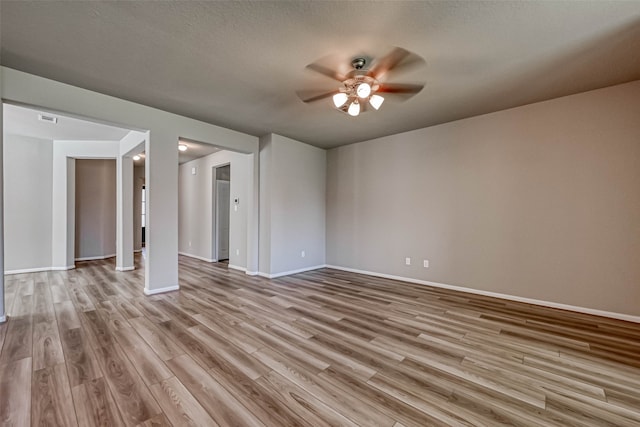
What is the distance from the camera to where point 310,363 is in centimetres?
206

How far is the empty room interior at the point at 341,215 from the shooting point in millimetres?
1787

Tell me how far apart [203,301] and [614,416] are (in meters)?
3.85

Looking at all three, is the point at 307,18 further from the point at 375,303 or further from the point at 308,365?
the point at 375,303

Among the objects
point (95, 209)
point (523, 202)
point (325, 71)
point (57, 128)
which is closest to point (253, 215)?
point (325, 71)

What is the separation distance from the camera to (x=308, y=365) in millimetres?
2035

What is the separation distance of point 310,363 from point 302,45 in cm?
267

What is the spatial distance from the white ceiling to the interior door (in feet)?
7.46

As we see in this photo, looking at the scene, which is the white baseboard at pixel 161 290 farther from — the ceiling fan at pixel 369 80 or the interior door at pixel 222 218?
the ceiling fan at pixel 369 80

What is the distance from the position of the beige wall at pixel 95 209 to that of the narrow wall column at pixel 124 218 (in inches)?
74.9

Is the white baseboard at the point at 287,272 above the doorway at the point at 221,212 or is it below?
below

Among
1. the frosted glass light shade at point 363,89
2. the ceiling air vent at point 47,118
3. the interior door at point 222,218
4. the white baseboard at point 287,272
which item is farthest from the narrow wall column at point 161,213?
the frosted glass light shade at point 363,89

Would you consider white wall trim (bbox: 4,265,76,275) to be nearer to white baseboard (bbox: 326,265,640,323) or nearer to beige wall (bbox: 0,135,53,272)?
beige wall (bbox: 0,135,53,272)

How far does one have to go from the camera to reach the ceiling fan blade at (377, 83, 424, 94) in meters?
2.96

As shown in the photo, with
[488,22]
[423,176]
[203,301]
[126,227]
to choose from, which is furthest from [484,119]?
[126,227]
